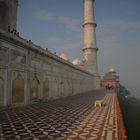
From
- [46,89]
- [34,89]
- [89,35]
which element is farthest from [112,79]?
[34,89]

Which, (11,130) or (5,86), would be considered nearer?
(11,130)

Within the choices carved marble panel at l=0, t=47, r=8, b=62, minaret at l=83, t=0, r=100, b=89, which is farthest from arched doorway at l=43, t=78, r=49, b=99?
minaret at l=83, t=0, r=100, b=89

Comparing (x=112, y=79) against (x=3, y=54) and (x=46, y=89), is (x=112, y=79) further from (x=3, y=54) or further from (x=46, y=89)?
(x=3, y=54)

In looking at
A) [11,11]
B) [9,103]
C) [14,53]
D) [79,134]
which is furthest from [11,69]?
[11,11]

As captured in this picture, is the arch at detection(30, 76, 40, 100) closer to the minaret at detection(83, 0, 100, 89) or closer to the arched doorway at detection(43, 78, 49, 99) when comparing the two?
the arched doorway at detection(43, 78, 49, 99)

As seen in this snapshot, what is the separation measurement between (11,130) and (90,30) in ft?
88.8

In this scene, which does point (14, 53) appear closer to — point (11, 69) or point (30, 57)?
point (11, 69)

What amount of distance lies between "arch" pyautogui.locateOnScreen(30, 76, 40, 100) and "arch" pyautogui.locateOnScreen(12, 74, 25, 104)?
1032 mm

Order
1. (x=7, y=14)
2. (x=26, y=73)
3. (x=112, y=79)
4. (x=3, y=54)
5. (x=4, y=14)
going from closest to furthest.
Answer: (x=3, y=54)
(x=26, y=73)
(x=4, y=14)
(x=7, y=14)
(x=112, y=79)

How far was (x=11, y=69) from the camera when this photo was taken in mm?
8727

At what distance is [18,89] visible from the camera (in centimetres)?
927

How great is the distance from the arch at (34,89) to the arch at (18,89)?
40.6 inches

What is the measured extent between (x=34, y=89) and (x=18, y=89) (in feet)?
5.73

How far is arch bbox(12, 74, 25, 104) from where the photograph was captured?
8914 millimetres
